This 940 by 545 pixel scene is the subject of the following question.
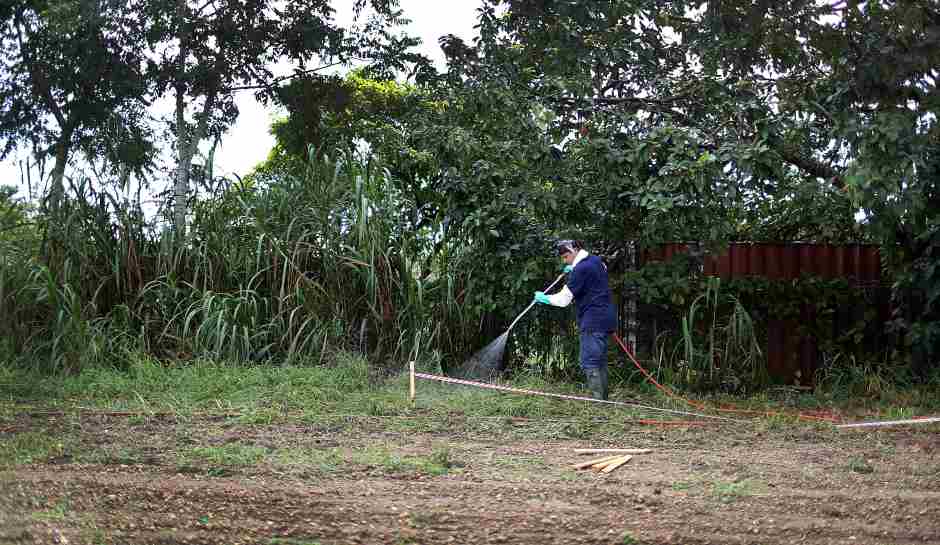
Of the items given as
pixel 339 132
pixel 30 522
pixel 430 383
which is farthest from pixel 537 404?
pixel 339 132

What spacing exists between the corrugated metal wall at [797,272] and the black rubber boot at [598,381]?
6.48 feet

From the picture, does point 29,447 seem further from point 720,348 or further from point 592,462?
point 720,348

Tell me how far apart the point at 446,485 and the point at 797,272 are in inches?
258

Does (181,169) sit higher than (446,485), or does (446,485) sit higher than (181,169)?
(181,169)

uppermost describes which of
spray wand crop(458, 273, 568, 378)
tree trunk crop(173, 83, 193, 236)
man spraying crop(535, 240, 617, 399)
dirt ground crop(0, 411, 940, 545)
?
tree trunk crop(173, 83, 193, 236)

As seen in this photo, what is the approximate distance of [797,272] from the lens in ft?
32.3

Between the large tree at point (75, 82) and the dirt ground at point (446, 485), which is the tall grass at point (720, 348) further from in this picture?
the large tree at point (75, 82)

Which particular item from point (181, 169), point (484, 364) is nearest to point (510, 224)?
point (484, 364)

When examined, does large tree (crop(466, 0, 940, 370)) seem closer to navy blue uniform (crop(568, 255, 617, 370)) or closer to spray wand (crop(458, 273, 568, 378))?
navy blue uniform (crop(568, 255, 617, 370))

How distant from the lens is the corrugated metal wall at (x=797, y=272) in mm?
9305

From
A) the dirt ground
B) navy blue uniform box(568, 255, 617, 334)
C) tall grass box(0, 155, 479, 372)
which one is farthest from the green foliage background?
the dirt ground

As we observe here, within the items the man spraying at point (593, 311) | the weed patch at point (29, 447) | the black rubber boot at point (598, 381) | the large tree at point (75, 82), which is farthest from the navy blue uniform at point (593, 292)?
the large tree at point (75, 82)

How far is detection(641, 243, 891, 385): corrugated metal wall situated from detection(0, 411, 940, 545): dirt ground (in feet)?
9.51

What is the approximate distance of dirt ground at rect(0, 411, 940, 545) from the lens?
145 inches
